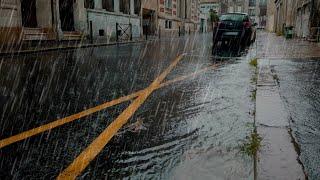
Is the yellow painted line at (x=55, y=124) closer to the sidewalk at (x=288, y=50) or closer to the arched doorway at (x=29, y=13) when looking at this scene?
the sidewalk at (x=288, y=50)

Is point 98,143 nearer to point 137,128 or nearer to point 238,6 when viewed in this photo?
point 137,128

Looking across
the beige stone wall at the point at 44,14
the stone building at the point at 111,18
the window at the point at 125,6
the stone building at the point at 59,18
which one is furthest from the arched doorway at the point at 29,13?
the window at the point at 125,6

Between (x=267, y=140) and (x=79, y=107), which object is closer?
(x=267, y=140)

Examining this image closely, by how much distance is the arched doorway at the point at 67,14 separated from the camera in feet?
79.2

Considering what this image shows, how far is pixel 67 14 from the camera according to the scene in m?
24.4

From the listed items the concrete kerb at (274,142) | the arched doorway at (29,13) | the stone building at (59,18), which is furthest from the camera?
the arched doorway at (29,13)

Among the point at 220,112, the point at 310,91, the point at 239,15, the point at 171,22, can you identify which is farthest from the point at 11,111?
the point at 171,22

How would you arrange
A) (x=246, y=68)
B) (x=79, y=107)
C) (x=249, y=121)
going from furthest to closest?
(x=246, y=68) → (x=79, y=107) → (x=249, y=121)

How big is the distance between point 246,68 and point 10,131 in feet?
22.0

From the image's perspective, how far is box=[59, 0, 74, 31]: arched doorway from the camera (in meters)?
24.1

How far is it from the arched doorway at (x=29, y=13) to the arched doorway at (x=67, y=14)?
3.14 m

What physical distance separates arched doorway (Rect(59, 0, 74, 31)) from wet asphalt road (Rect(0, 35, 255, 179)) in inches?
681

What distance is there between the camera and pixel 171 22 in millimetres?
47531

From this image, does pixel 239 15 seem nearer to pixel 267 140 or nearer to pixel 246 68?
pixel 246 68
